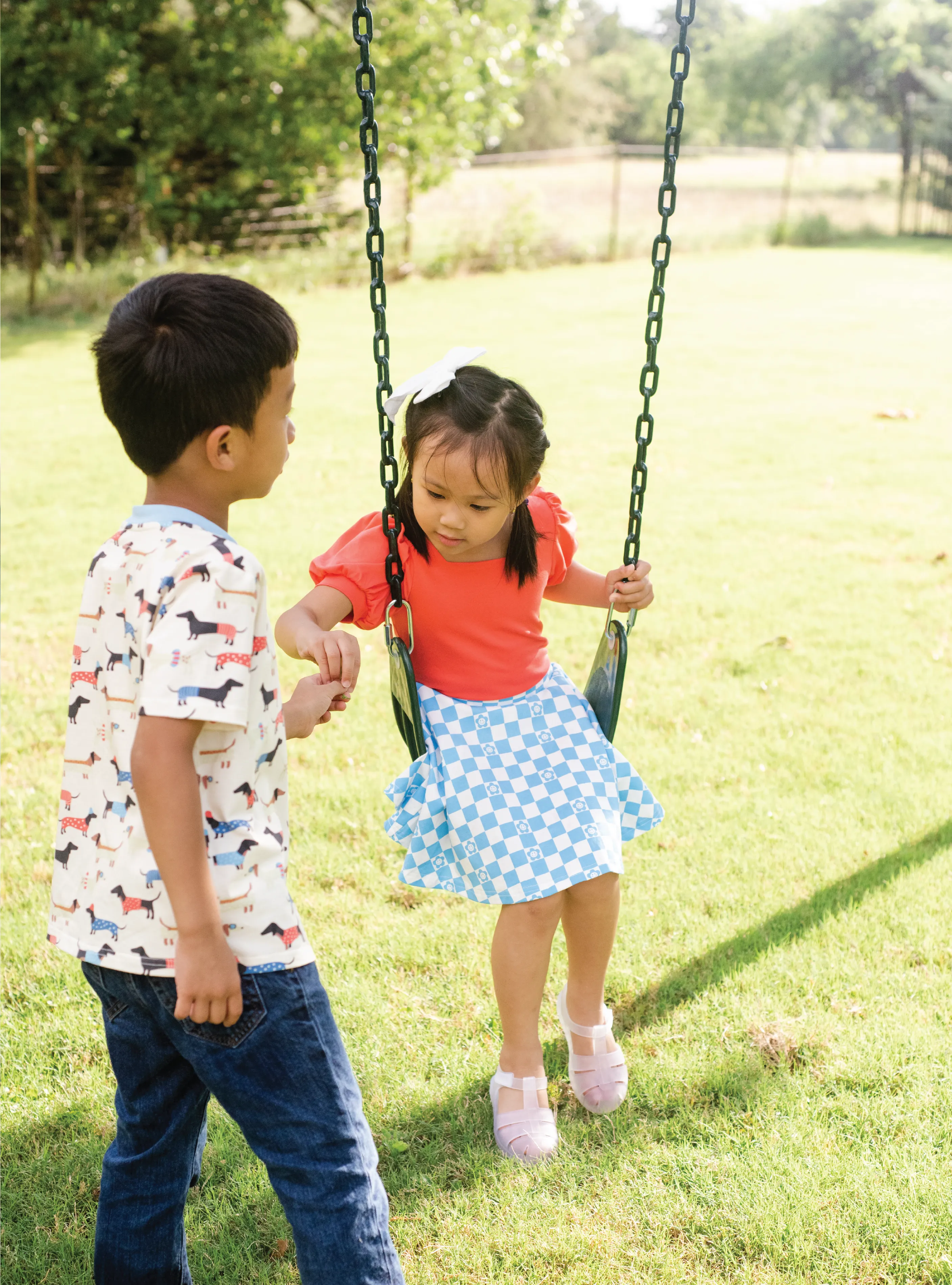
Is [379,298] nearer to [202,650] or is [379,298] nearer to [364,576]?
[364,576]

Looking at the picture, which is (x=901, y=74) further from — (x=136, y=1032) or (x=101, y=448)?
(x=136, y=1032)

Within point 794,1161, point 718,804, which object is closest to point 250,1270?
point 794,1161

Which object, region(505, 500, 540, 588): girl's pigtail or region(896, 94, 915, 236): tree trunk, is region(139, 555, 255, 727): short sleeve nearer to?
region(505, 500, 540, 588): girl's pigtail

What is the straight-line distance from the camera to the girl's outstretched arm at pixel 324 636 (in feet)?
6.75

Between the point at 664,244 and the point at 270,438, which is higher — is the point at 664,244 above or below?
above

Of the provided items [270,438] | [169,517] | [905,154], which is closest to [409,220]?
[905,154]

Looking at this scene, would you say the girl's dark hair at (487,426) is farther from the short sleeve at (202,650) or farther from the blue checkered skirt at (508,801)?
the short sleeve at (202,650)

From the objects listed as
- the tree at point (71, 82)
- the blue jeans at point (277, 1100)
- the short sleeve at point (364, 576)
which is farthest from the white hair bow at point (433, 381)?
the tree at point (71, 82)

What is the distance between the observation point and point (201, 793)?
155 centimetres

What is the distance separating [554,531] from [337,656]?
0.69 m

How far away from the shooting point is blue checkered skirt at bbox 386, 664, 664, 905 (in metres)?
2.31

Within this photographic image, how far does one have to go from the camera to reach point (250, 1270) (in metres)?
2.07

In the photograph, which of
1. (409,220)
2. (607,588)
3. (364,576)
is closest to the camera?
(364,576)

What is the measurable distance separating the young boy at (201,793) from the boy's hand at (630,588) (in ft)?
3.66
